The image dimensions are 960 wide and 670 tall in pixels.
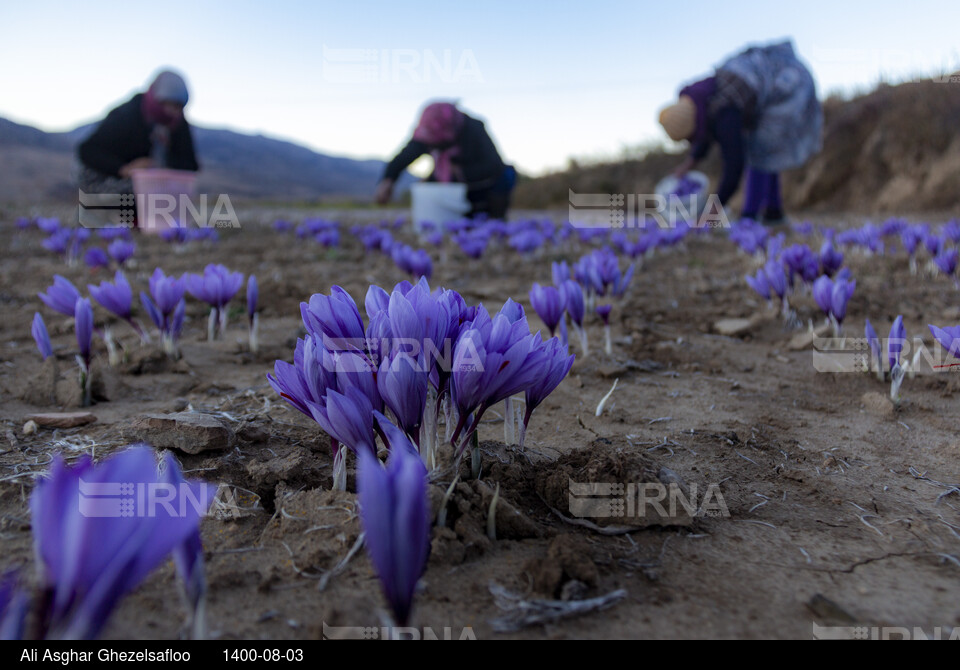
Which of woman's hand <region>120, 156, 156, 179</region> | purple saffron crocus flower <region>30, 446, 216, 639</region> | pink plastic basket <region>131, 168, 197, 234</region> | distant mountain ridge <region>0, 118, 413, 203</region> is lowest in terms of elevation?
purple saffron crocus flower <region>30, 446, 216, 639</region>

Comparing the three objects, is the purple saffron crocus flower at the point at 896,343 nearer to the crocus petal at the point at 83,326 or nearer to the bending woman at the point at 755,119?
the crocus petal at the point at 83,326

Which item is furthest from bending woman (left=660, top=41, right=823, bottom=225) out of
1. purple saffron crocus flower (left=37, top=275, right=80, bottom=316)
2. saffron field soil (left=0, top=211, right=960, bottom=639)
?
purple saffron crocus flower (left=37, top=275, right=80, bottom=316)

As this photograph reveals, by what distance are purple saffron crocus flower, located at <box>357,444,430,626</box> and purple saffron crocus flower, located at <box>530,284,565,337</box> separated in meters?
1.48

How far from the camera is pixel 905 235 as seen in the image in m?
4.76

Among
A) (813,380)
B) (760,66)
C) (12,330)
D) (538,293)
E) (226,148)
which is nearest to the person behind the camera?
(538,293)

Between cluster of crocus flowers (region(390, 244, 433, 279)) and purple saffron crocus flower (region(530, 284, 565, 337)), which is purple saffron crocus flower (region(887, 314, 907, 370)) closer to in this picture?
purple saffron crocus flower (region(530, 284, 565, 337))

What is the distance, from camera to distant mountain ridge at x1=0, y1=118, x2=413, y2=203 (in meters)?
31.0

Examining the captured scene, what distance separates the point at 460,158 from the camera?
419 inches

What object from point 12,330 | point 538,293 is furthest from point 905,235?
point 12,330

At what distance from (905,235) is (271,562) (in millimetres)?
5183

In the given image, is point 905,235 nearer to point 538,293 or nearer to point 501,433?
point 538,293

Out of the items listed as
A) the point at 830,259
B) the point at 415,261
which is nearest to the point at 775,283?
the point at 830,259

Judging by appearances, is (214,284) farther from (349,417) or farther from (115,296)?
(349,417)
